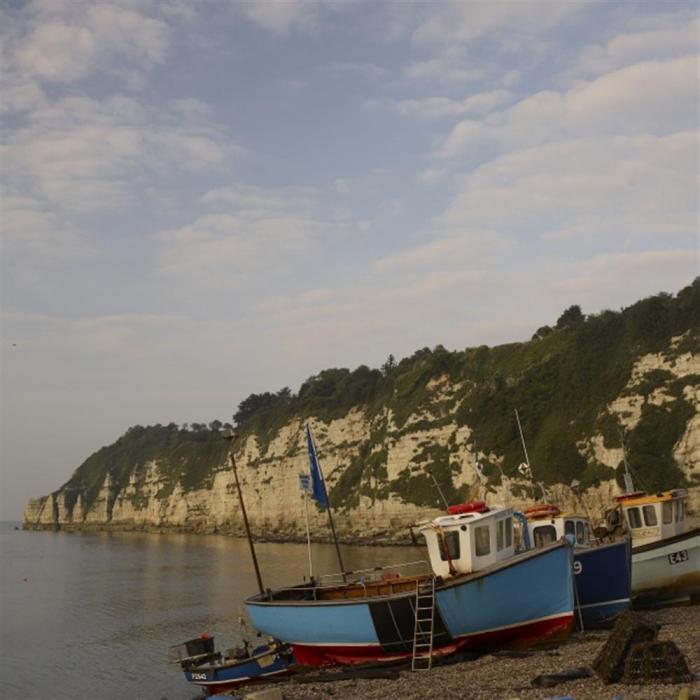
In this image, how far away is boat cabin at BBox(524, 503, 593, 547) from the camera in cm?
2660

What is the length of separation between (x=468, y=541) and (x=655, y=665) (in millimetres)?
8007

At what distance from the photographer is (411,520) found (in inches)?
Answer: 3231

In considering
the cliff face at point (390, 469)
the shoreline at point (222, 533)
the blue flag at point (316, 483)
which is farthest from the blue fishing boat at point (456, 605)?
the cliff face at point (390, 469)

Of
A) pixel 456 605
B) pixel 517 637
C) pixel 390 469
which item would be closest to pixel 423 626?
pixel 456 605

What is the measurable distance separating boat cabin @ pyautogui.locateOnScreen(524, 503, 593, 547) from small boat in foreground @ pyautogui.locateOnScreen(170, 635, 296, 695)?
9981 millimetres

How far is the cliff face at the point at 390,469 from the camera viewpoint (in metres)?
66.3

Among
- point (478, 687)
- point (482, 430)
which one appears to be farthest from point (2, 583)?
point (478, 687)

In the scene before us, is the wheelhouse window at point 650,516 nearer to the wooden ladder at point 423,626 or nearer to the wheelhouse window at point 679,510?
the wheelhouse window at point 679,510

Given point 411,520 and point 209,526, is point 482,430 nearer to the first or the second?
point 411,520

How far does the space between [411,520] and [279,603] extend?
2393 inches

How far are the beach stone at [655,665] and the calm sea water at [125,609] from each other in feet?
53.8

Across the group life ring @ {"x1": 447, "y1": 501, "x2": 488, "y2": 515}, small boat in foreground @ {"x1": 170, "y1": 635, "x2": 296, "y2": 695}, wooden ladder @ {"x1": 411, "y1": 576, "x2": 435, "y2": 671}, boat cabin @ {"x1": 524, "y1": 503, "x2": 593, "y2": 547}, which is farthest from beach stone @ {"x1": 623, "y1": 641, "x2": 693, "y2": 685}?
boat cabin @ {"x1": 524, "y1": 503, "x2": 593, "y2": 547}

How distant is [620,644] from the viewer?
47.4ft

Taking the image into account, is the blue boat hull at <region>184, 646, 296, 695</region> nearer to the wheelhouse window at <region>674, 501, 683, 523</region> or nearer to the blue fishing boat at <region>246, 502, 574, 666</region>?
the blue fishing boat at <region>246, 502, 574, 666</region>
